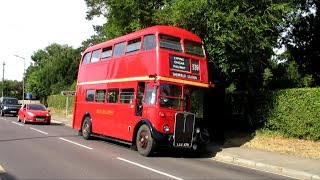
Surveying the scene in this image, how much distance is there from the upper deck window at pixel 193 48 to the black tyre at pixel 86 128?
6.70 metres

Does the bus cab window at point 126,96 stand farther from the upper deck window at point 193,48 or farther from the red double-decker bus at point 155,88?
the upper deck window at point 193,48

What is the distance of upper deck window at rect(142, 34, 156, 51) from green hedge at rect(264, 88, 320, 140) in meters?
5.98

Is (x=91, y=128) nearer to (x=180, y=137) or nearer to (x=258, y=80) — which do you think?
(x=180, y=137)

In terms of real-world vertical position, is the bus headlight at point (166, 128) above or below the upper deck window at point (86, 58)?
below

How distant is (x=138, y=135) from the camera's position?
16.2 m

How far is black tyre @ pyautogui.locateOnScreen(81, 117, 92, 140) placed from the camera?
2095 centimetres

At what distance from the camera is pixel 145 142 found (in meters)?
15.7

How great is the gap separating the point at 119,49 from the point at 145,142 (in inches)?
184

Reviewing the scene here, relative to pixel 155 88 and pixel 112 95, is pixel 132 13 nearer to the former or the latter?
pixel 112 95

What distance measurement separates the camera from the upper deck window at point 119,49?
60.5 feet

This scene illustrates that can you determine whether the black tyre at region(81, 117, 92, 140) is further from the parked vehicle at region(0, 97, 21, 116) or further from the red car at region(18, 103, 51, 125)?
the parked vehicle at region(0, 97, 21, 116)

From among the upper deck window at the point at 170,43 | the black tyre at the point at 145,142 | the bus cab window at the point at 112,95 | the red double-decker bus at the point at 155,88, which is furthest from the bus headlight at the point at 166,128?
the bus cab window at the point at 112,95

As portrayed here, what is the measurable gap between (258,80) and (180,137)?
10785 millimetres

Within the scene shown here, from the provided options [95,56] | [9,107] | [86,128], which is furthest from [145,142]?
[9,107]
